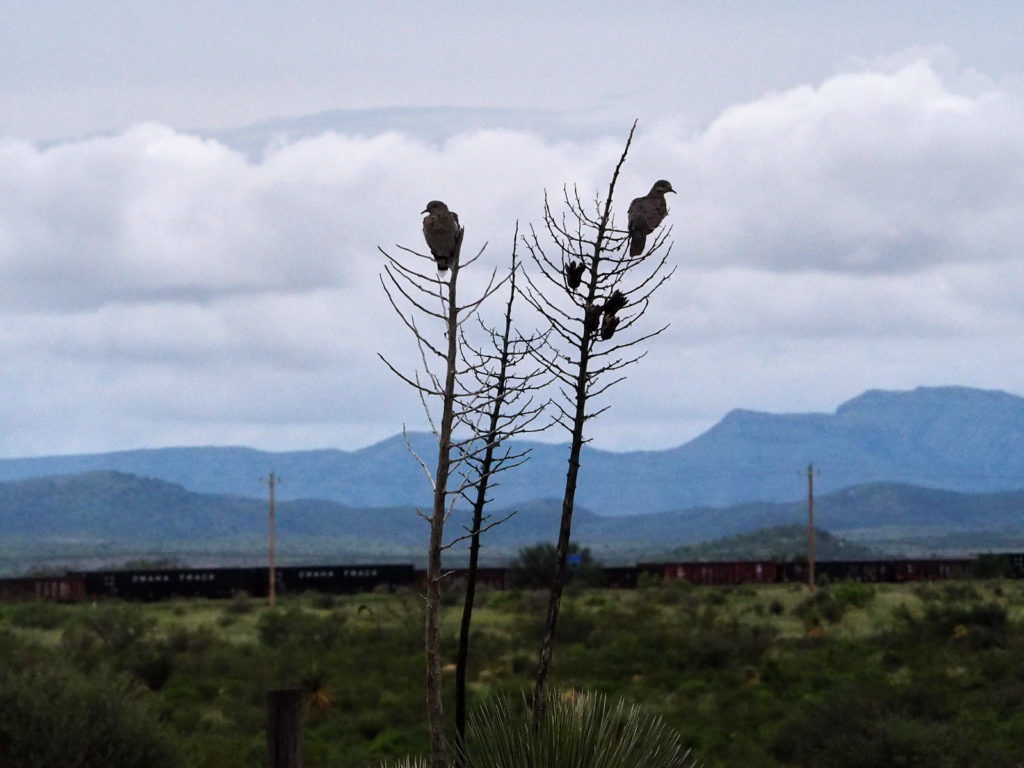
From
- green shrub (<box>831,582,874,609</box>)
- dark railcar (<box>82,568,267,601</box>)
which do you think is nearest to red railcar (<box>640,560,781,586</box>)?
green shrub (<box>831,582,874,609</box>)

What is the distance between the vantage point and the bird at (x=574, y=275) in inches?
359

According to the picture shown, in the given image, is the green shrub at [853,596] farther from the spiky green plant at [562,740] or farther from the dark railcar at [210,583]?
the spiky green plant at [562,740]

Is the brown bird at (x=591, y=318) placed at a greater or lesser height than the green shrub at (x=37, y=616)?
greater

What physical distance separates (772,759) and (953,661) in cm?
1270

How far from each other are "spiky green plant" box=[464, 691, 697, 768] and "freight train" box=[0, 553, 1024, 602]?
59494 mm

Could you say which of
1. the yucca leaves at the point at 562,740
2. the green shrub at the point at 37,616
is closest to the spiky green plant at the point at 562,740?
the yucca leaves at the point at 562,740

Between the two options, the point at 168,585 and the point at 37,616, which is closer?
the point at 37,616

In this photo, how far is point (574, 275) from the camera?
912 centimetres

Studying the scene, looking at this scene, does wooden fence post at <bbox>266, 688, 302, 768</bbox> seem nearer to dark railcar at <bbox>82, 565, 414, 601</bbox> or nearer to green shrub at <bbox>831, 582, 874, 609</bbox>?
green shrub at <bbox>831, 582, 874, 609</bbox>

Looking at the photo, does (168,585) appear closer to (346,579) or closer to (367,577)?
(346,579)

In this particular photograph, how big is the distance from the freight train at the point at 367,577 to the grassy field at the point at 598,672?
36.5 ft

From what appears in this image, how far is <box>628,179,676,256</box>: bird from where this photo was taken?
31.1 feet

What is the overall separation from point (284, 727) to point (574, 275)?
3.07 m

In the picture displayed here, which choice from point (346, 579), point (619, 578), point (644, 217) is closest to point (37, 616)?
point (346, 579)
